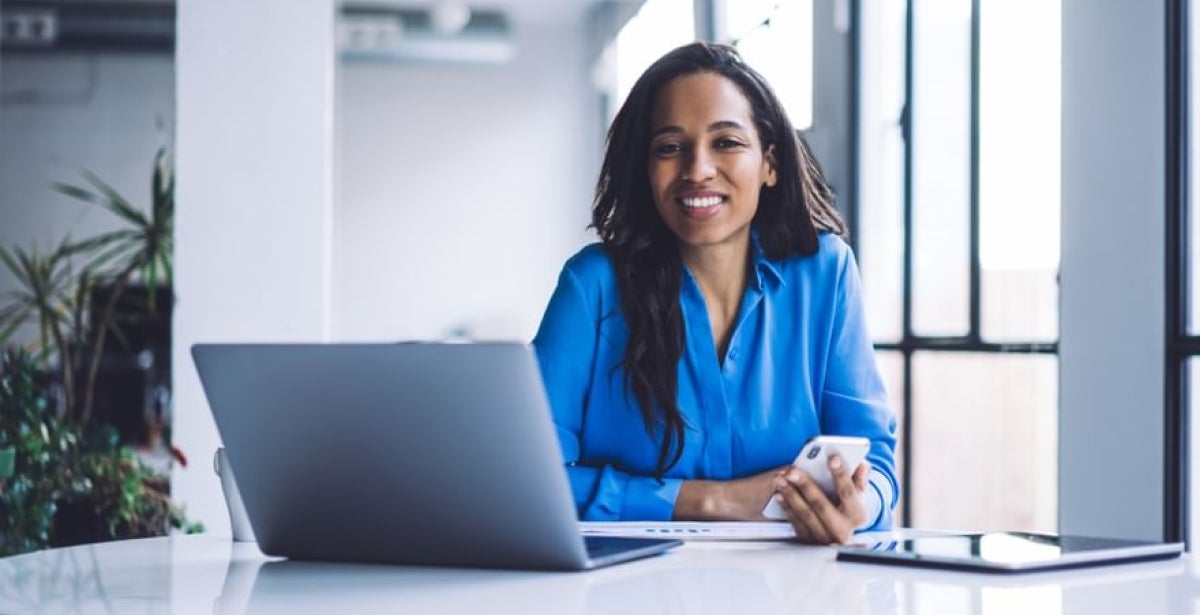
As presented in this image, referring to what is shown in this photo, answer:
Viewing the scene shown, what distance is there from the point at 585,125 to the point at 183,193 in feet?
19.2

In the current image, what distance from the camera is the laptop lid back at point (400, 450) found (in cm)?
129

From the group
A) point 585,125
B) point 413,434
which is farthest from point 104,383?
point 413,434

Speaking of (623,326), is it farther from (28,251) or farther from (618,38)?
(28,251)

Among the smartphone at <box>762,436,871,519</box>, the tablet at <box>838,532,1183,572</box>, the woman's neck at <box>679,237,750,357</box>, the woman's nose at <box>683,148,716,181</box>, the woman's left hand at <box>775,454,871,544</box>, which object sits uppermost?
the woman's nose at <box>683,148,716,181</box>

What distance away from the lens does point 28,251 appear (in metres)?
9.33

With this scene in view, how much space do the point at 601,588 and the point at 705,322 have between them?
79 centimetres

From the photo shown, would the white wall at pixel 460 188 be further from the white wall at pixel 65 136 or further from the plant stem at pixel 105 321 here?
the plant stem at pixel 105 321

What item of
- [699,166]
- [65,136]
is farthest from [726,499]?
[65,136]

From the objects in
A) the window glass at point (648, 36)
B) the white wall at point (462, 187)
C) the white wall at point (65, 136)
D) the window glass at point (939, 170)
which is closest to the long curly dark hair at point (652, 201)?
the window glass at point (939, 170)

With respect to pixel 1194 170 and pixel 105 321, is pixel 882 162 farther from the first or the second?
pixel 105 321

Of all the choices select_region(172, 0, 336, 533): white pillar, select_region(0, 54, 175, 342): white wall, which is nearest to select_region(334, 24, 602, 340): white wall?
select_region(0, 54, 175, 342): white wall

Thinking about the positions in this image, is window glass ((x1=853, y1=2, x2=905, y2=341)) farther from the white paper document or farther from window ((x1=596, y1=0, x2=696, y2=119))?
the white paper document

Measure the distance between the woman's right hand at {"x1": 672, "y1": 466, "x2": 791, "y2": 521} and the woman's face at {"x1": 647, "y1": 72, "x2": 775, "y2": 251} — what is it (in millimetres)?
369

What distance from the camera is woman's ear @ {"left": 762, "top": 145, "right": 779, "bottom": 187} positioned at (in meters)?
2.15
